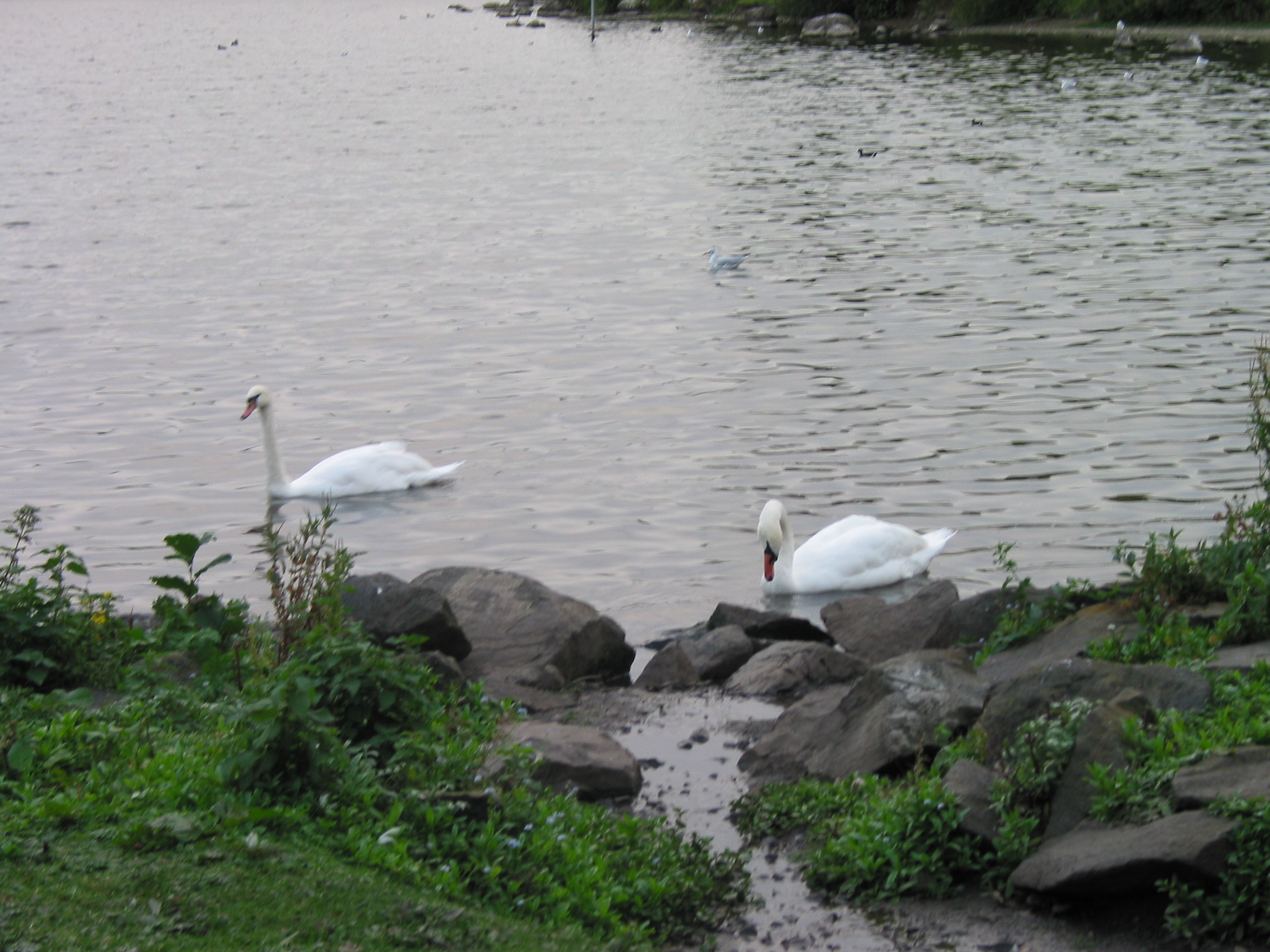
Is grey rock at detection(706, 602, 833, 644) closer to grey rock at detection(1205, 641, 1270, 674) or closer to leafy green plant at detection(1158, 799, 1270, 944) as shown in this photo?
grey rock at detection(1205, 641, 1270, 674)

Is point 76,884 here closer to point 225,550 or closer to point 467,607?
point 467,607

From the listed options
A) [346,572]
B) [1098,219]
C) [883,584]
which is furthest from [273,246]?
[346,572]

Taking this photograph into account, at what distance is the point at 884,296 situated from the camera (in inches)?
732

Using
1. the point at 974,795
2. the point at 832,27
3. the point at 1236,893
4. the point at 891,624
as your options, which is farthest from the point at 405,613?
the point at 832,27

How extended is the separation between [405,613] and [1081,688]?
10.9ft

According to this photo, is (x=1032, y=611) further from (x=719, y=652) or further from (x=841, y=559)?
(x=841, y=559)

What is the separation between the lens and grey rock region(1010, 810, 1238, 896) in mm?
4621

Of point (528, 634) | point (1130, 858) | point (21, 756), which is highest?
point (21, 756)

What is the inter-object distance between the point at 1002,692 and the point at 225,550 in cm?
688

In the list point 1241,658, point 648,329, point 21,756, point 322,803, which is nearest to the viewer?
point 322,803

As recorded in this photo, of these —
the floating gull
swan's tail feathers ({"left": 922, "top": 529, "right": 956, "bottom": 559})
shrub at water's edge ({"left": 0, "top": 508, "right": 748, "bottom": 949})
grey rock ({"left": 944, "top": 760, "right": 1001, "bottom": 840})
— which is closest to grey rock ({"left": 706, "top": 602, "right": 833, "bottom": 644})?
swan's tail feathers ({"left": 922, "top": 529, "right": 956, "bottom": 559})

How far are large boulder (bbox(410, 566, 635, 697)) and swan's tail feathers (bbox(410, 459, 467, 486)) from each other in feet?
12.1

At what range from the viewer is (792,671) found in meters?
7.75

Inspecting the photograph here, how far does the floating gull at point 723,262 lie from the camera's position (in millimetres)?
20016
